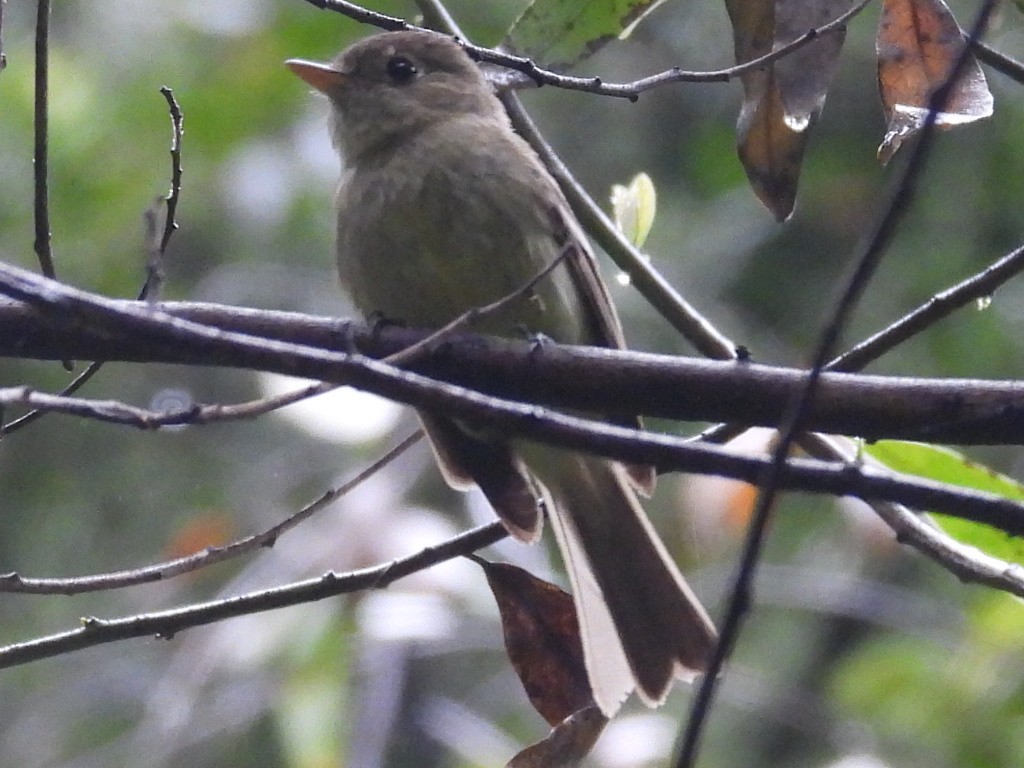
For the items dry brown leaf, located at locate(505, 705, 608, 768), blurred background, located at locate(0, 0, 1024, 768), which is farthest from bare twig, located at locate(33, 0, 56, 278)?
blurred background, located at locate(0, 0, 1024, 768)

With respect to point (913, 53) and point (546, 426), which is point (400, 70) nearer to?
point (913, 53)

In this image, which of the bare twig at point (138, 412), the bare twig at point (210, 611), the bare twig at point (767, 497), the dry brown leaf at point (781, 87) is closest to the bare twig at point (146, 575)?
the bare twig at point (210, 611)

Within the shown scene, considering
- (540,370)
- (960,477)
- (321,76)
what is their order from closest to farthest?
(540,370) → (960,477) → (321,76)

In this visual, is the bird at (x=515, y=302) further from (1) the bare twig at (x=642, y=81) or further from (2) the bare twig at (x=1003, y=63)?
(2) the bare twig at (x=1003, y=63)

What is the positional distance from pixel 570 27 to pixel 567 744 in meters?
1.36

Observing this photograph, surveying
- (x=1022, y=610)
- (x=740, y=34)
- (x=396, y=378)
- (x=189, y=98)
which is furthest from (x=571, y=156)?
(x=396, y=378)

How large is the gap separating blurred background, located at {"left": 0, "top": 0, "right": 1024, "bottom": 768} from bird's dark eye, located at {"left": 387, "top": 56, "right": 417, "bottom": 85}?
5.09 ft

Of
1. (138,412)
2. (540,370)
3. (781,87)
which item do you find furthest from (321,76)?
(138,412)

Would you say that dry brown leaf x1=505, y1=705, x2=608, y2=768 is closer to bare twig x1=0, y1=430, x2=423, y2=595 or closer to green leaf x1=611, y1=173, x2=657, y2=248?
bare twig x1=0, y1=430, x2=423, y2=595

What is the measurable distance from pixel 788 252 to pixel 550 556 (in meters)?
1.58

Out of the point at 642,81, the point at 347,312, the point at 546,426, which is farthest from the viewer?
the point at 347,312

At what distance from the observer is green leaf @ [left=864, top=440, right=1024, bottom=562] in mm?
3033

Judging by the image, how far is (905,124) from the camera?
2.61 meters

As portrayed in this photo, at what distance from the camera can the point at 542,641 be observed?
2998mm
